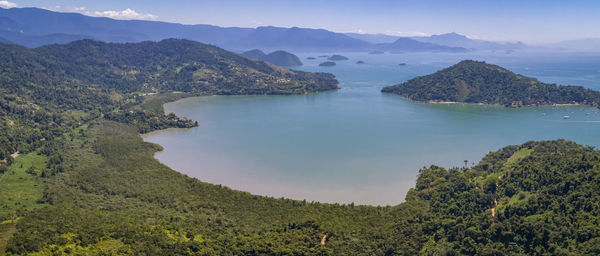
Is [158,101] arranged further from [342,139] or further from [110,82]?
[342,139]

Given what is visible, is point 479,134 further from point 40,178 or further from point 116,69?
point 116,69

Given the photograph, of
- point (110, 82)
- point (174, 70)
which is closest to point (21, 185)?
point (110, 82)

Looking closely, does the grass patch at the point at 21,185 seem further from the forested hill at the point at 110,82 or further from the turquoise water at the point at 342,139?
the turquoise water at the point at 342,139

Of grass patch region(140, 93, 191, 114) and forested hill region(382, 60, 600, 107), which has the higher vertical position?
forested hill region(382, 60, 600, 107)

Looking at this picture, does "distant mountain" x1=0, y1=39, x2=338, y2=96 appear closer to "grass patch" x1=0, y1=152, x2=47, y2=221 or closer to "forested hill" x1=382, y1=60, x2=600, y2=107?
"forested hill" x1=382, y1=60, x2=600, y2=107

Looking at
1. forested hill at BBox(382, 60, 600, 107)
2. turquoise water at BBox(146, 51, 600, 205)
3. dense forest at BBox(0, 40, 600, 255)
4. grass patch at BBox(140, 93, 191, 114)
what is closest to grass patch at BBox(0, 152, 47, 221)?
dense forest at BBox(0, 40, 600, 255)

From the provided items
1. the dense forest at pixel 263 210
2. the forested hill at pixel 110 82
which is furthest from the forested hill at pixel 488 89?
the dense forest at pixel 263 210
